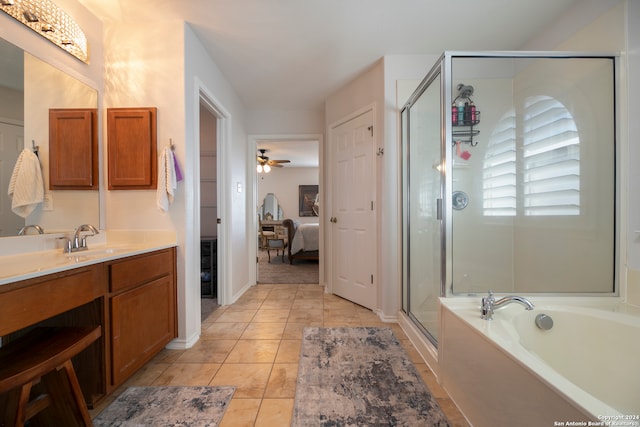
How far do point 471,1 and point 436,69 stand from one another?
60 centimetres

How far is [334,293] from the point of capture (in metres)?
3.11

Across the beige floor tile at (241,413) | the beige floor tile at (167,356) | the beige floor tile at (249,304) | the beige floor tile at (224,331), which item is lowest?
the beige floor tile at (249,304)

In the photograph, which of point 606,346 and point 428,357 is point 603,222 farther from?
point 428,357

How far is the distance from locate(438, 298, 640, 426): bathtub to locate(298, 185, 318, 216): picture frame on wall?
6176mm

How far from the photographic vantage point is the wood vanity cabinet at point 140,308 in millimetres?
1340

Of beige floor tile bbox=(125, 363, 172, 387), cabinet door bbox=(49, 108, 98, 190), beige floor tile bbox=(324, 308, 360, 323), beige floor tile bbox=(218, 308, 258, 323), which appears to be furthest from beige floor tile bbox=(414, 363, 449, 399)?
cabinet door bbox=(49, 108, 98, 190)

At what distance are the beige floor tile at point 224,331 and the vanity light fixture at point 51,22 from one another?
7.38 ft

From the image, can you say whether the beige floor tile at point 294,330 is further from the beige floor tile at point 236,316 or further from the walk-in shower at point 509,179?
the walk-in shower at point 509,179

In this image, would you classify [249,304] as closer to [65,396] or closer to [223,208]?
[223,208]

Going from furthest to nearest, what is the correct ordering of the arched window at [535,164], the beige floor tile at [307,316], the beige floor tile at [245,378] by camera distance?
the beige floor tile at [307,316] → the arched window at [535,164] → the beige floor tile at [245,378]

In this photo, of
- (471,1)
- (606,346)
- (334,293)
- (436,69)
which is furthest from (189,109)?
(606,346)

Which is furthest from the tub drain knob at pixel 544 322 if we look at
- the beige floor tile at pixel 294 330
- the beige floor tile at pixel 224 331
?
the beige floor tile at pixel 224 331

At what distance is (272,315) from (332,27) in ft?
8.63

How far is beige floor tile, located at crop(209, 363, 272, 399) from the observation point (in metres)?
1.41
